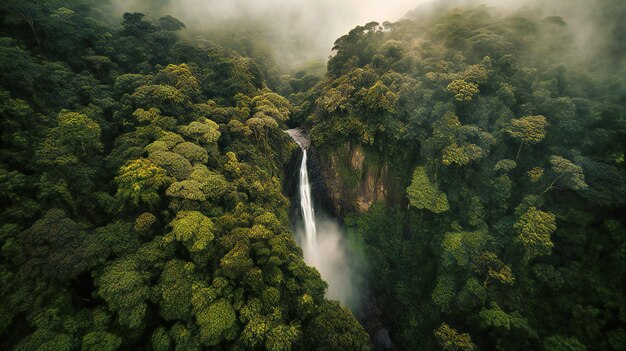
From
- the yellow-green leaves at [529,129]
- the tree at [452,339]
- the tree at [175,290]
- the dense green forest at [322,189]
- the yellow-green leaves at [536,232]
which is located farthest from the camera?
the yellow-green leaves at [529,129]

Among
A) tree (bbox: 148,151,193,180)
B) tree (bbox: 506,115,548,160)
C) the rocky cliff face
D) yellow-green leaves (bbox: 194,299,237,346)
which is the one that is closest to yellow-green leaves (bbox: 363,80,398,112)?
the rocky cliff face

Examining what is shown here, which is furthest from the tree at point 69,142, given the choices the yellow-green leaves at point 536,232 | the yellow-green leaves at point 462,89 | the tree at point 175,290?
the yellow-green leaves at point 536,232

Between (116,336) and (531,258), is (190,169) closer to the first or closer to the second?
(116,336)

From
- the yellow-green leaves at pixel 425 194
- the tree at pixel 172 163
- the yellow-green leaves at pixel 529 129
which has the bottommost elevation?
the yellow-green leaves at pixel 425 194

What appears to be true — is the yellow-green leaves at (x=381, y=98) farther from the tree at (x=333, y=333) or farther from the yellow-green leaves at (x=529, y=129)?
the tree at (x=333, y=333)

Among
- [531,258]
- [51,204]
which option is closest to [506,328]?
[531,258]

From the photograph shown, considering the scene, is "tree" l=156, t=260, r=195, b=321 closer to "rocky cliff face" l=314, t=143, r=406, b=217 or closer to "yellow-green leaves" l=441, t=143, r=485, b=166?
"yellow-green leaves" l=441, t=143, r=485, b=166
